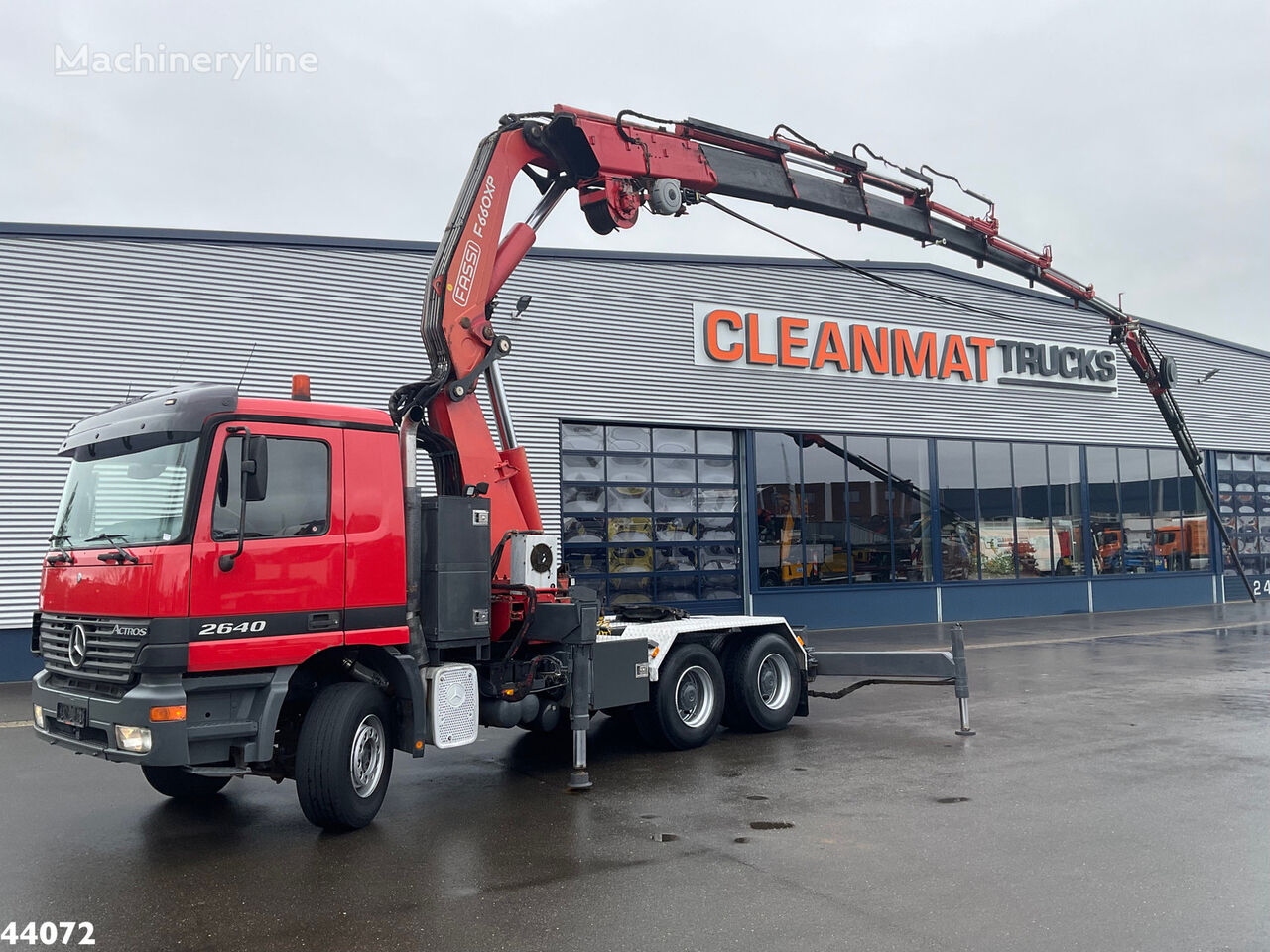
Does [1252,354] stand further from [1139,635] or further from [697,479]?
[697,479]

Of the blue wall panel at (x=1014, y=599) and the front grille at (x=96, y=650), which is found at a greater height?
the front grille at (x=96, y=650)

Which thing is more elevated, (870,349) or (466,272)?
(870,349)

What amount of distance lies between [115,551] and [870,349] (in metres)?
18.3

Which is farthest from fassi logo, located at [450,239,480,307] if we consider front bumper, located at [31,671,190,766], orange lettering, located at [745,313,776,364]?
orange lettering, located at [745,313,776,364]

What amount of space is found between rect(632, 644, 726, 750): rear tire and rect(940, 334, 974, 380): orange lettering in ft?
50.5

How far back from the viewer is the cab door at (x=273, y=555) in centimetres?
632

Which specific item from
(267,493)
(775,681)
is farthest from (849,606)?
(267,493)

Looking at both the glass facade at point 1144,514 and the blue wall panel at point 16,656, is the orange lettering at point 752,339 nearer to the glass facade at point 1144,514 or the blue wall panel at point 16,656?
the glass facade at point 1144,514

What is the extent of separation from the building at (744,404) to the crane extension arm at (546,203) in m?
7.44

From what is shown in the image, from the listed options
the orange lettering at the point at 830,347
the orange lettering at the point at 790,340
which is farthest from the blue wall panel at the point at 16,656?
the orange lettering at the point at 830,347

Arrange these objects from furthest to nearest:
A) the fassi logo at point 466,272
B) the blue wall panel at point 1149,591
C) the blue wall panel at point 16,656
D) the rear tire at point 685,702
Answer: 1. the blue wall panel at point 1149,591
2. the blue wall panel at point 16,656
3. the rear tire at point 685,702
4. the fassi logo at point 466,272

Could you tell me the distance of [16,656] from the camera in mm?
15039

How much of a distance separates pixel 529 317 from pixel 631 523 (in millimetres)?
4293

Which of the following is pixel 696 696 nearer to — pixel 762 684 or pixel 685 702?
pixel 685 702
